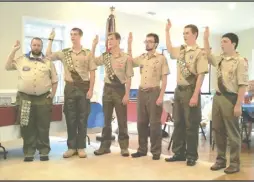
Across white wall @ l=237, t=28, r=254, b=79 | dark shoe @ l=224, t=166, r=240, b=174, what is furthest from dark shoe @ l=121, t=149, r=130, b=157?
white wall @ l=237, t=28, r=254, b=79

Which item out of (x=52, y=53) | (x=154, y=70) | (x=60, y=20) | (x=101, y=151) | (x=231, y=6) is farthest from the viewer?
(x=231, y=6)

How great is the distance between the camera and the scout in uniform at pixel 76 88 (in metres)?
3.80

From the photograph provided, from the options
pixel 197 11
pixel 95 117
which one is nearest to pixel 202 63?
pixel 95 117

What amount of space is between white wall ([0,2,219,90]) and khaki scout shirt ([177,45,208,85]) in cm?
332

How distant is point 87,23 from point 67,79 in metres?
3.27

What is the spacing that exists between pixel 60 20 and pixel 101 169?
3.89m

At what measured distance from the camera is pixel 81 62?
150 inches

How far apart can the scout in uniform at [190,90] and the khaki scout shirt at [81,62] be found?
3.50 ft

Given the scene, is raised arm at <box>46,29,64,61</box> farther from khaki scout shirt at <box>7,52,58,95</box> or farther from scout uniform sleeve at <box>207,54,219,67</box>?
scout uniform sleeve at <box>207,54,219,67</box>

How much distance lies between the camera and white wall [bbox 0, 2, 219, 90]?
18.0 feet

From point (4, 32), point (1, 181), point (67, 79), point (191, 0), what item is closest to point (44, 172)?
point (1, 181)

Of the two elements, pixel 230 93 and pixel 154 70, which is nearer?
pixel 230 93

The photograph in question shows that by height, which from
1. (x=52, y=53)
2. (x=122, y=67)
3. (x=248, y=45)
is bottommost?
(x=122, y=67)

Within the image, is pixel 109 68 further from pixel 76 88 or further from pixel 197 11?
pixel 197 11
